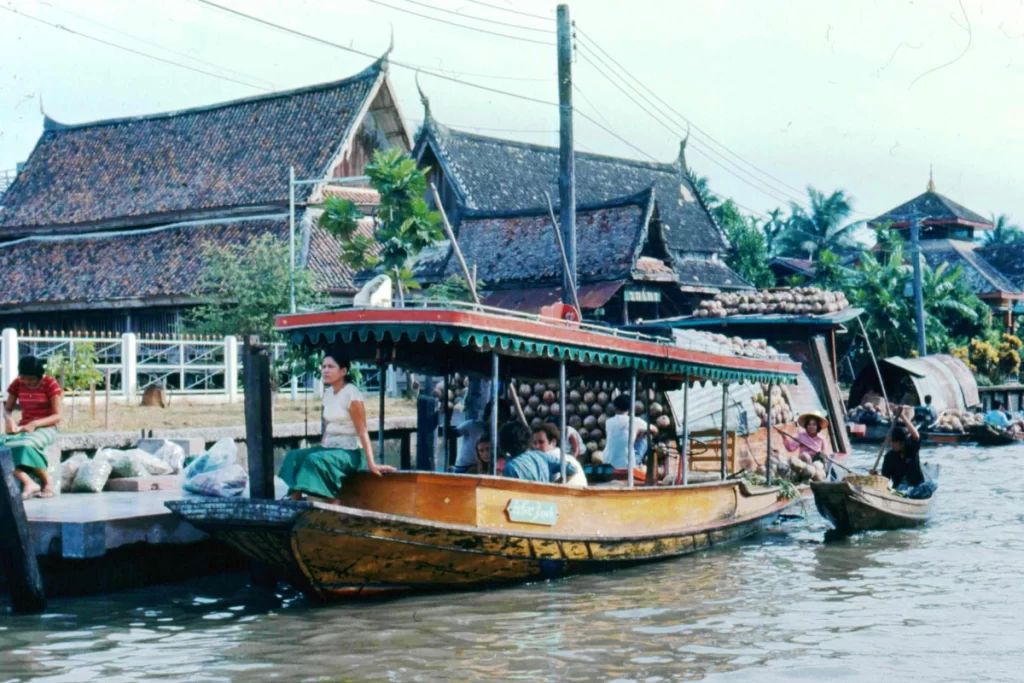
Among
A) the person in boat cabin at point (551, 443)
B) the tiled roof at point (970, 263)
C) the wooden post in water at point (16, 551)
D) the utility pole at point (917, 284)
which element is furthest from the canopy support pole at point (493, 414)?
the tiled roof at point (970, 263)

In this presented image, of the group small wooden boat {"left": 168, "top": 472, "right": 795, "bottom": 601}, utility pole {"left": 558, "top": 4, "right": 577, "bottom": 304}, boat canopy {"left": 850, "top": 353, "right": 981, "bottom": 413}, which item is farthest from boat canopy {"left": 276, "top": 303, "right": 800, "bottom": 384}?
boat canopy {"left": 850, "top": 353, "right": 981, "bottom": 413}

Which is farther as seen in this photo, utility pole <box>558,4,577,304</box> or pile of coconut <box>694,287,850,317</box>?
pile of coconut <box>694,287,850,317</box>

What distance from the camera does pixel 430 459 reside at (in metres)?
11.4

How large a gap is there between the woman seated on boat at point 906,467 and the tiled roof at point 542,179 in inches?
563

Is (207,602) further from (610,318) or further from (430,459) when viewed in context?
(610,318)

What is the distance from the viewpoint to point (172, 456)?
12891 mm

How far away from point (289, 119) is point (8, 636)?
23.6m

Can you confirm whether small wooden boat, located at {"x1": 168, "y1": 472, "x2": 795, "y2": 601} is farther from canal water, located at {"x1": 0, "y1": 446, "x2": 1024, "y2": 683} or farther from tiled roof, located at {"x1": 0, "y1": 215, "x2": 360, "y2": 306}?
tiled roof, located at {"x1": 0, "y1": 215, "x2": 360, "y2": 306}

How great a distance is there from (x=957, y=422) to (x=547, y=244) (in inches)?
387

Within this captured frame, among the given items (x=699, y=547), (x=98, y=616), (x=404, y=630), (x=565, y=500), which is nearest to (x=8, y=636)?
(x=98, y=616)

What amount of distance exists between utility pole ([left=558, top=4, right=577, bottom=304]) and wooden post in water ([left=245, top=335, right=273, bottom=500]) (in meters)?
6.89

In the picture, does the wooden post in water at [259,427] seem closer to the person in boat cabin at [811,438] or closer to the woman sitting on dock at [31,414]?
the woman sitting on dock at [31,414]

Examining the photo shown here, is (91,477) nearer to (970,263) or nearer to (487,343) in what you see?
(487,343)

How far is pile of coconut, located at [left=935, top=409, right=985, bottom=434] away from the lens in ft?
88.5
